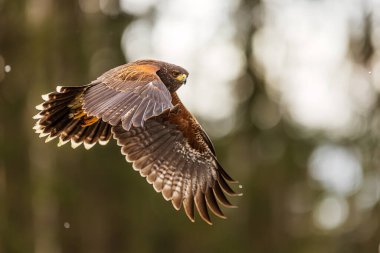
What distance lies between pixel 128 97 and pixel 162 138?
93.7 inches

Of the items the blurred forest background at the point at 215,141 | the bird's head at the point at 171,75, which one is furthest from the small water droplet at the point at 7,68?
the bird's head at the point at 171,75

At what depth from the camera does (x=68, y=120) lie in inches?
514

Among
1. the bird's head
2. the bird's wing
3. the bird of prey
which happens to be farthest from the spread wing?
the bird's wing

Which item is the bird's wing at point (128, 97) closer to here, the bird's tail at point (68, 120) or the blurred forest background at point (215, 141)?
the bird's tail at point (68, 120)

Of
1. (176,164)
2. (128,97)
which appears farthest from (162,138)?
(128,97)

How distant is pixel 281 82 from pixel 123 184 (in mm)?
4462

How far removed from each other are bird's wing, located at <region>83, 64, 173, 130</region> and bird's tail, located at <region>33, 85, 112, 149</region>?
0.37 meters

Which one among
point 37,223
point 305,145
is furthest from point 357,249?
point 37,223

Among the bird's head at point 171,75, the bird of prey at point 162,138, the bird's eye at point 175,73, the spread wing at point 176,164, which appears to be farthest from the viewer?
the spread wing at point 176,164

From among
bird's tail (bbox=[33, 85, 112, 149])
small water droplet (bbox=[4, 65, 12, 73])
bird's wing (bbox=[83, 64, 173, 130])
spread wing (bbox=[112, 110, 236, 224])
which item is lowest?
spread wing (bbox=[112, 110, 236, 224])

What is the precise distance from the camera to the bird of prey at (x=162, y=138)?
1260cm

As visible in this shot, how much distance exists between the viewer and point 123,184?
26984 mm

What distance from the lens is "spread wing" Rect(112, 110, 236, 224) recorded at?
13.6 metres

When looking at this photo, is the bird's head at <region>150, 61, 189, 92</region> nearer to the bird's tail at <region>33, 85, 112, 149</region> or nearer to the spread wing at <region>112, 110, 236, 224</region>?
the spread wing at <region>112, 110, 236, 224</region>
